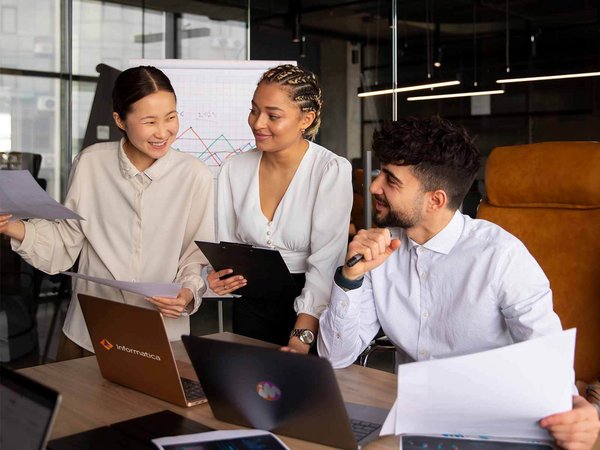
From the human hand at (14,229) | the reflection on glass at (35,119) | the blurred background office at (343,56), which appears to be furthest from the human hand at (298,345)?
the reflection on glass at (35,119)

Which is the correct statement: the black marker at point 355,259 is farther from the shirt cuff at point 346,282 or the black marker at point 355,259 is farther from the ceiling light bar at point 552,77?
the ceiling light bar at point 552,77

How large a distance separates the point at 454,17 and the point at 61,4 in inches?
A: 111

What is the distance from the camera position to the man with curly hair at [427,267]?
5.57ft

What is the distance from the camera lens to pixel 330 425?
1279mm

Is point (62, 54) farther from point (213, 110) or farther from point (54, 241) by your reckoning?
point (54, 241)

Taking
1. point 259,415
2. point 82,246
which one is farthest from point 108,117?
point 259,415

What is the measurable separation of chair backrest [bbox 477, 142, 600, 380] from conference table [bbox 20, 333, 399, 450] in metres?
0.72

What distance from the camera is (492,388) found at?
120cm

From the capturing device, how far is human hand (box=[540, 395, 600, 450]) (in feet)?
4.02

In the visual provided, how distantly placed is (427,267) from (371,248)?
0.73 ft

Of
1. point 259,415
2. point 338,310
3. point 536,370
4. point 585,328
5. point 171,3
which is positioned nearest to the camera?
point 536,370

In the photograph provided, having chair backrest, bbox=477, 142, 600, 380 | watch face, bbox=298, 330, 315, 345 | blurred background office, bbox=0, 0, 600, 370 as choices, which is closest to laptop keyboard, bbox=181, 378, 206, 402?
watch face, bbox=298, 330, 315, 345

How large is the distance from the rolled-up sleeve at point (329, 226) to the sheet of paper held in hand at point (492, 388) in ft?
2.58

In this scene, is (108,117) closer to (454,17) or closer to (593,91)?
(454,17)
